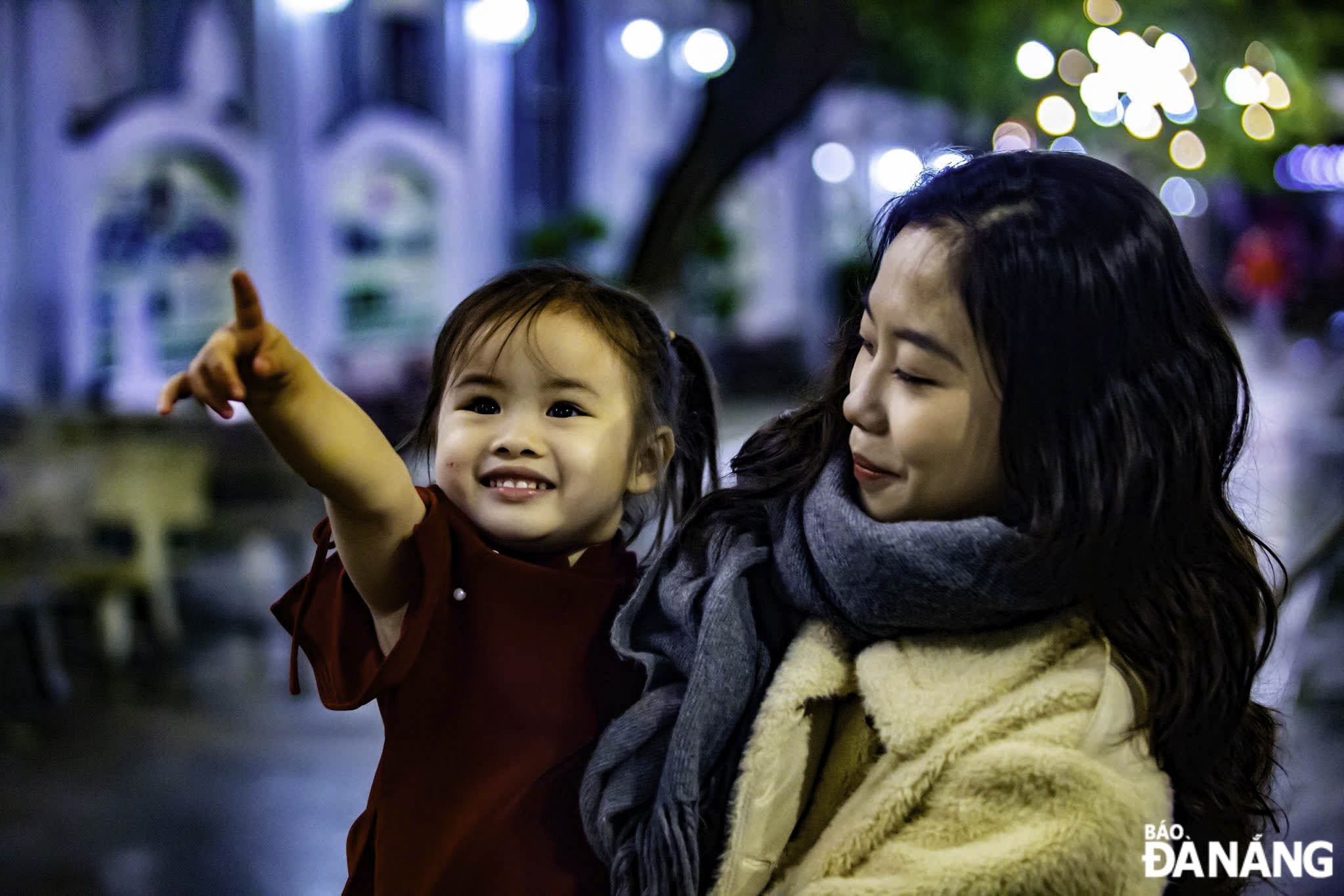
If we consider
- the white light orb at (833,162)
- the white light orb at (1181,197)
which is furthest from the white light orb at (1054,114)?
the white light orb at (1181,197)

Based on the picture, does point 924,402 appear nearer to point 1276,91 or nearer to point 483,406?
point 483,406

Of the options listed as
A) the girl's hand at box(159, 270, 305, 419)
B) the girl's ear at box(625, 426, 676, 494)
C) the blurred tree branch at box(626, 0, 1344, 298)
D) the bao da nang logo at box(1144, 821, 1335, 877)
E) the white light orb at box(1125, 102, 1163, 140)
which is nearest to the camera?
the girl's hand at box(159, 270, 305, 419)

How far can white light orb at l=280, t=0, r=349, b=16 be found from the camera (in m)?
11.0

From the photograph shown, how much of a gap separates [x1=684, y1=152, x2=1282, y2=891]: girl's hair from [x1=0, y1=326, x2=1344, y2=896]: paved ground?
2.50 metres

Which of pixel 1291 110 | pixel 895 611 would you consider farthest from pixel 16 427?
pixel 1291 110

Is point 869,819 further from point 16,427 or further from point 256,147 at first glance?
point 256,147

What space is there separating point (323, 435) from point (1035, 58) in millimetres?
9497

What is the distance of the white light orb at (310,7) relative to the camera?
433 inches

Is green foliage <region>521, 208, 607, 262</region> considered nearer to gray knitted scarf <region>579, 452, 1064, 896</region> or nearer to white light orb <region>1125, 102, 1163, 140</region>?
A: white light orb <region>1125, 102, 1163, 140</region>

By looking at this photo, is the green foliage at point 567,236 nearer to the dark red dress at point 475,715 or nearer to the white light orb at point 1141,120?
the white light orb at point 1141,120

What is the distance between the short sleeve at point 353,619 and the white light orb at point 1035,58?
358 inches

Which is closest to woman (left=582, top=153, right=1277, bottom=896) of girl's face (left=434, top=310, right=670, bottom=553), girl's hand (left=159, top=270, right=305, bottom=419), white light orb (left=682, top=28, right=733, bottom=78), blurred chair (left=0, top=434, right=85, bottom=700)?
girl's face (left=434, top=310, right=670, bottom=553)

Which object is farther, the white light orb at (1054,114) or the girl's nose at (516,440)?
the white light orb at (1054,114)

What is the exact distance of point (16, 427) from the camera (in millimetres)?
8828
